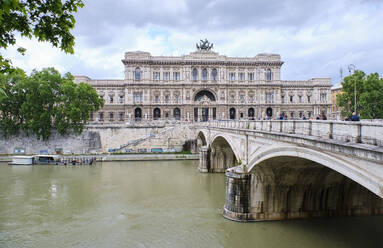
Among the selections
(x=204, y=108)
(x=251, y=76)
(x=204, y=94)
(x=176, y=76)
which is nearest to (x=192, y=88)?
(x=204, y=94)

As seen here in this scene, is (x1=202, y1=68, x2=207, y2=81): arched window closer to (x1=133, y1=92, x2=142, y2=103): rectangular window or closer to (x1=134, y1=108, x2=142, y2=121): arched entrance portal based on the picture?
(x1=133, y1=92, x2=142, y2=103): rectangular window

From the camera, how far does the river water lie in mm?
14258

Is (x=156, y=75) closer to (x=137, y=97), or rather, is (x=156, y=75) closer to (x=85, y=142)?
(x=137, y=97)

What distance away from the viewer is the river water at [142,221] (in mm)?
14258

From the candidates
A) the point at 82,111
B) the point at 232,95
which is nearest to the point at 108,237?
the point at 82,111

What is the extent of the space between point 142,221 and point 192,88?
2046 inches

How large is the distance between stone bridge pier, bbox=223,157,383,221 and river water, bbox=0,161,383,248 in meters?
0.58

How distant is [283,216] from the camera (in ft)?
54.1

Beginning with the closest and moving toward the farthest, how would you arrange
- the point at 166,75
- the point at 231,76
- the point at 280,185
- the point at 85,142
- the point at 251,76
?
the point at 280,185 < the point at 85,142 < the point at 166,75 < the point at 231,76 < the point at 251,76

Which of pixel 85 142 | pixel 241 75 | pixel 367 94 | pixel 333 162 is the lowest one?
pixel 85 142

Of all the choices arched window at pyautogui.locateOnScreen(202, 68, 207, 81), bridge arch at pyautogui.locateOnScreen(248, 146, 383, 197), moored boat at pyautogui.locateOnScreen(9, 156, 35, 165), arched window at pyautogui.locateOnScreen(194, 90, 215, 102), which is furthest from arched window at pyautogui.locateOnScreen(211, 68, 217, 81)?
bridge arch at pyautogui.locateOnScreen(248, 146, 383, 197)

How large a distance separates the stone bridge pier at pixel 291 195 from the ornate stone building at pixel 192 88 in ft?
162

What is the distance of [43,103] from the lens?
44.8 meters

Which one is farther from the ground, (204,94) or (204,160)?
(204,94)
